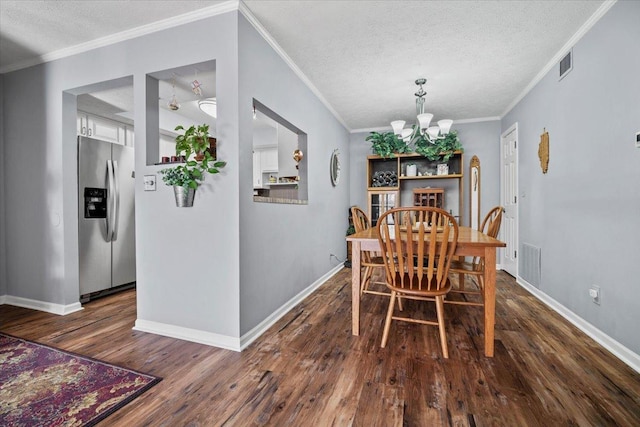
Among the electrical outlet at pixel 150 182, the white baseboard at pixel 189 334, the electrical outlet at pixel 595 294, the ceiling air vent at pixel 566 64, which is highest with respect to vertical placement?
the ceiling air vent at pixel 566 64

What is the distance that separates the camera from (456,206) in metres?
5.05

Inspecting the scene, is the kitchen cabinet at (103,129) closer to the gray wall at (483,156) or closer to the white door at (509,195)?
the gray wall at (483,156)

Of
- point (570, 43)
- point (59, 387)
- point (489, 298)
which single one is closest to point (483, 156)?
point (570, 43)

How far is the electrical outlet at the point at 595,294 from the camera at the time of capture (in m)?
2.15

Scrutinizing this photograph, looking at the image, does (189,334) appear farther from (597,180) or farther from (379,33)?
(597,180)

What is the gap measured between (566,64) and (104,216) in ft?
16.1

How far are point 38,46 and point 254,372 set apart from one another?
131 inches

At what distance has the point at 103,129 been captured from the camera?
4.04 meters

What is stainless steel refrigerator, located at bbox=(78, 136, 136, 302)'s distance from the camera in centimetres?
305

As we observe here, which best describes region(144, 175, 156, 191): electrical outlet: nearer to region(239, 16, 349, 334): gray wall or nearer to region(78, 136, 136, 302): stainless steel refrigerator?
region(239, 16, 349, 334): gray wall

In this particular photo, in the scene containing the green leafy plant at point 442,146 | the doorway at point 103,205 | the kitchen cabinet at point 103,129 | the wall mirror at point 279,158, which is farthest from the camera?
the green leafy plant at point 442,146

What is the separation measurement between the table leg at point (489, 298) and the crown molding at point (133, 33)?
244 cm

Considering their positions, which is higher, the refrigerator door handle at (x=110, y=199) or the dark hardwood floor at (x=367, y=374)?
the refrigerator door handle at (x=110, y=199)

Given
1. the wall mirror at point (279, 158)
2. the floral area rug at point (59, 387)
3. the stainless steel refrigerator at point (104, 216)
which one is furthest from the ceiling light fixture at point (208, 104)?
the floral area rug at point (59, 387)
